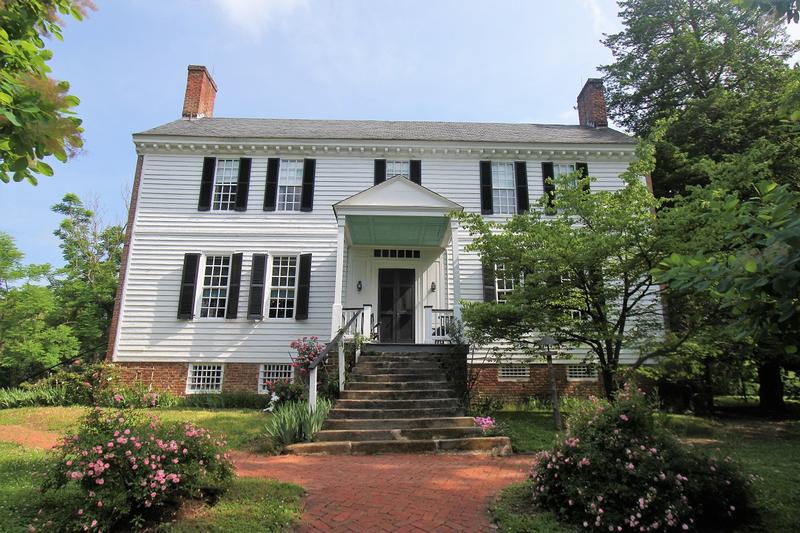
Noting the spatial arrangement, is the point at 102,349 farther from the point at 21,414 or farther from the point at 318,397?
the point at 318,397

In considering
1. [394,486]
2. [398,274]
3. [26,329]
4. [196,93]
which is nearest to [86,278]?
[26,329]

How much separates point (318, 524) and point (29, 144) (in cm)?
376

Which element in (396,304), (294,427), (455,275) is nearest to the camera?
(294,427)

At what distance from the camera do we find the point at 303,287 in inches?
503

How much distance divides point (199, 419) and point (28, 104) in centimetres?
824

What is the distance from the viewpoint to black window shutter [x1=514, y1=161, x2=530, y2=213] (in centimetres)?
1360

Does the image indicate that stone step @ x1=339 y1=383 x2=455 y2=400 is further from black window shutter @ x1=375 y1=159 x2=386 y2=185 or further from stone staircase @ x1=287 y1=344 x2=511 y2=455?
black window shutter @ x1=375 y1=159 x2=386 y2=185

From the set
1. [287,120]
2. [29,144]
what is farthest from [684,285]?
[287,120]

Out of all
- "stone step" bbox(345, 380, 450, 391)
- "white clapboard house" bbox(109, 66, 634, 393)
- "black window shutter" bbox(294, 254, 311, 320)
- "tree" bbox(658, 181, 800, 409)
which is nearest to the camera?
"tree" bbox(658, 181, 800, 409)

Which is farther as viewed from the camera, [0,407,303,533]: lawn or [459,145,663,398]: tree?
[459,145,663,398]: tree

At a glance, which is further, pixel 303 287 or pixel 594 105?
Answer: pixel 594 105

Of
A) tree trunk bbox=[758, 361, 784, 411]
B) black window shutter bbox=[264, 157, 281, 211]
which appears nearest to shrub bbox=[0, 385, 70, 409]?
black window shutter bbox=[264, 157, 281, 211]

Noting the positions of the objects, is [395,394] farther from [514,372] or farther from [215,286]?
[215,286]

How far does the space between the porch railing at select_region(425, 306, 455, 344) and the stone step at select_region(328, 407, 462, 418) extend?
252cm
